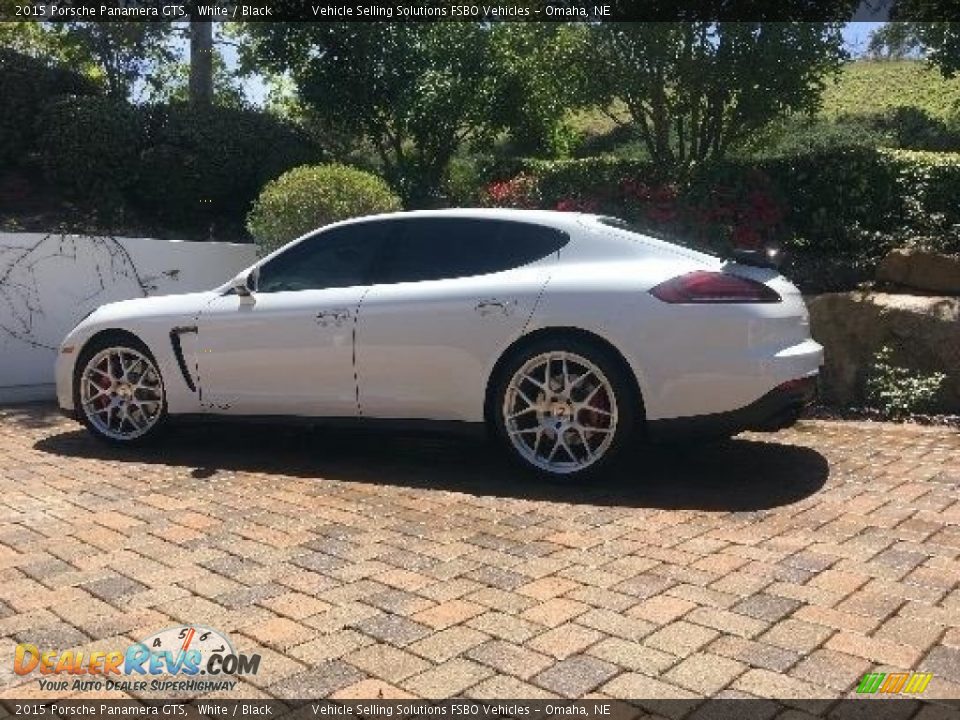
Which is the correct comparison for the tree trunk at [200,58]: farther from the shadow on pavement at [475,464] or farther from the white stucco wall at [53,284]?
the shadow on pavement at [475,464]

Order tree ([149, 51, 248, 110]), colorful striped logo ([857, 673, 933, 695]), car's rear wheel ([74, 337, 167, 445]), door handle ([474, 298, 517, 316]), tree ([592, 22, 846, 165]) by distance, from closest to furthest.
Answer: colorful striped logo ([857, 673, 933, 695]) → door handle ([474, 298, 517, 316]) → car's rear wheel ([74, 337, 167, 445]) → tree ([592, 22, 846, 165]) → tree ([149, 51, 248, 110])

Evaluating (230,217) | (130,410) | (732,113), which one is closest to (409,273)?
(130,410)

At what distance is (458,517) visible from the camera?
13.7 feet

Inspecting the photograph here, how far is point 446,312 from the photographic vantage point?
4.88 metres

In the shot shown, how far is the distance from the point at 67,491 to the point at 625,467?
3.01 m

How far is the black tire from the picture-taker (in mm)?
4527

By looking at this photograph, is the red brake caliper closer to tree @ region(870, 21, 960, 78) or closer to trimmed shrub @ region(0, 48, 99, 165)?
trimmed shrub @ region(0, 48, 99, 165)

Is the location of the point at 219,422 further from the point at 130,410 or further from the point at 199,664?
the point at 199,664

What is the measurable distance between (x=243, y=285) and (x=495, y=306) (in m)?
1.73

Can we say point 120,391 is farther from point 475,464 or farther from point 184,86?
point 184,86

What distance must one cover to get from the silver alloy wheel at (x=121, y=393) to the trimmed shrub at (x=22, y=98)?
7.54m

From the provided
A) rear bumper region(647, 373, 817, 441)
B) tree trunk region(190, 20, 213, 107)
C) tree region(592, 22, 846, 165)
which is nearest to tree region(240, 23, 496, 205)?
tree trunk region(190, 20, 213, 107)

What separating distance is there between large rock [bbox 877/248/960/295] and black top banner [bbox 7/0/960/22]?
3.32 metres

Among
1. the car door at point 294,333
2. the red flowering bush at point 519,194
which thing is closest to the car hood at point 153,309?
the car door at point 294,333
